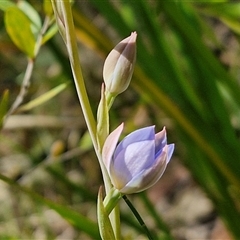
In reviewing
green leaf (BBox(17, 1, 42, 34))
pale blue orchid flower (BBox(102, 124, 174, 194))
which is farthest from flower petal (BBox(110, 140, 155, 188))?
green leaf (BBox(17, 1, 42, 34))

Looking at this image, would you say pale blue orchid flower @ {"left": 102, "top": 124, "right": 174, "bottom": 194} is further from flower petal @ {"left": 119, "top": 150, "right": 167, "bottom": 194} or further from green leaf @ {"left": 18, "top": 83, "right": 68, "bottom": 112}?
green leaf @ {"left": 18, "top": 83, "right": 68, "bottom": 112}

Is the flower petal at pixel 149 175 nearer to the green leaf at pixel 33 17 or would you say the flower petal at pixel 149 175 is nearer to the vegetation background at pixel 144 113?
the vegetation background at pixel 144 113

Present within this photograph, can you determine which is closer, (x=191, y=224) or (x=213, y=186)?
(x=213, y=186)

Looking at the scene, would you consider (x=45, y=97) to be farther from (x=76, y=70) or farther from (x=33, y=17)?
(x=76, y=70)

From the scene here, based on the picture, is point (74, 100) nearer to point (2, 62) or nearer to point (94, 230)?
point (2, 62)

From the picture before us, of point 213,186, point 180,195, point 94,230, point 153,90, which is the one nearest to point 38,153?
Answer: point 180,195

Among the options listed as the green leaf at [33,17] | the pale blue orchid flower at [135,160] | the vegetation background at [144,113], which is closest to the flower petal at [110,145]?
the pale blue orchid flower at [135,160]
